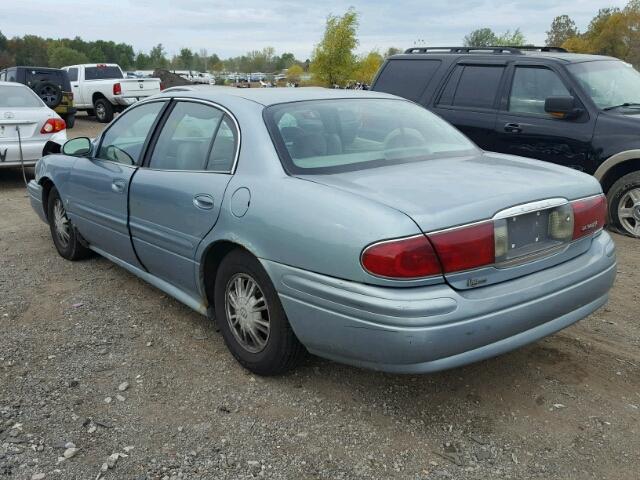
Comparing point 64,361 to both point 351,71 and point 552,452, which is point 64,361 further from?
point 351,71

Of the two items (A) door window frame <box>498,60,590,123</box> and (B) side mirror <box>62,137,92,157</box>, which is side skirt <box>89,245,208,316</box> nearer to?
(B) side mirror <box>62,137,92,157</box>

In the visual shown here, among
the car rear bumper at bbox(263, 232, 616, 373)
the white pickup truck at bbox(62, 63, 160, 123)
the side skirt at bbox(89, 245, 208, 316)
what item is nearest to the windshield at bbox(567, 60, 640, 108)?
the car rear bumper at bbox(263, 232, 616, 373)

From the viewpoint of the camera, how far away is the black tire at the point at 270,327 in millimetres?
2973

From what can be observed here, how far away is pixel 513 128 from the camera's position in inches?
248

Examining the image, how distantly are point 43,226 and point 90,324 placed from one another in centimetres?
310

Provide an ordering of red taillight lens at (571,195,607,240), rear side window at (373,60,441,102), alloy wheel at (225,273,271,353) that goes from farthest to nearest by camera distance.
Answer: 1. rear side window at (373,60,441,102)
2. alloy wheel at (225,273,271,353)
3. red taillight lens at (571,195,607,240)

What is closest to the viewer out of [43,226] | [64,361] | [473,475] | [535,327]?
[473,475]

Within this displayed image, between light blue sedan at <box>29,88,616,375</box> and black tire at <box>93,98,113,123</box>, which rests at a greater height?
light blue sedan at <box>29,88,616,375</box>

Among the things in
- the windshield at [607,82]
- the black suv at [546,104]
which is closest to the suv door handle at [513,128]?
the black suv at [546,104]

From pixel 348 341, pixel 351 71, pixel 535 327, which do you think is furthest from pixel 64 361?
pixel 351 71

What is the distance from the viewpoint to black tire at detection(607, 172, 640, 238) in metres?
5.71

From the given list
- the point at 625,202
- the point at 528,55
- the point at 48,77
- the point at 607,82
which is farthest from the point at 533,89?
the point at 48,77

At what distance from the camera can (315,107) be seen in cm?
350

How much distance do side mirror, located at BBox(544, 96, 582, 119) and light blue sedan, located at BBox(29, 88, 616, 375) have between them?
2395 millimetres
